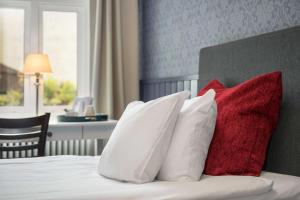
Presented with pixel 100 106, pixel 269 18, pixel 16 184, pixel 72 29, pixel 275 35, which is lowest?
pixel 16 184

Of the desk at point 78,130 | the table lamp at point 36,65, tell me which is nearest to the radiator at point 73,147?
the desk at point 78,130

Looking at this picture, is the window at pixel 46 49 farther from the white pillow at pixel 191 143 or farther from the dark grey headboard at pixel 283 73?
the white pillow at pixel 191 143

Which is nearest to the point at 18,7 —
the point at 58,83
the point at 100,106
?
the point at 58,83

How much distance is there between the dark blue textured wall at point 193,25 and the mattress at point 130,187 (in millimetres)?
817

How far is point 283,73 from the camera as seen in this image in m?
1.69

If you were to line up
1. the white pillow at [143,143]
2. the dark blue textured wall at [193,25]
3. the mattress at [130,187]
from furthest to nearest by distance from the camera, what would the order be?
the dark blue textured wall at [193,25]
the white pillow at [143,143]
the mattress at [130,187]

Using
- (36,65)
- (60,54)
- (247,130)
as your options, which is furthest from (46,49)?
(247,130)

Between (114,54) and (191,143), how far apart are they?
2.33 m

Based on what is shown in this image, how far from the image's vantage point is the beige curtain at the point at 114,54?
11.9 ft

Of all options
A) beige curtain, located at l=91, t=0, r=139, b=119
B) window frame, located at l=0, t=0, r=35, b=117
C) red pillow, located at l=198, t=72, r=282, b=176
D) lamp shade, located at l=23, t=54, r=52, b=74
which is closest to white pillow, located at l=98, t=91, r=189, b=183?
red pillow, located at l=198, t=72, r=282, b=176

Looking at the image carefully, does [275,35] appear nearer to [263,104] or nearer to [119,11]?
[263,104]

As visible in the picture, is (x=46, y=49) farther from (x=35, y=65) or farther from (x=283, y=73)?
(x=283, y=73)

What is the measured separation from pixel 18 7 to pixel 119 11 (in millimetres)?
953

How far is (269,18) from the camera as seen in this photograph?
1993 mm
